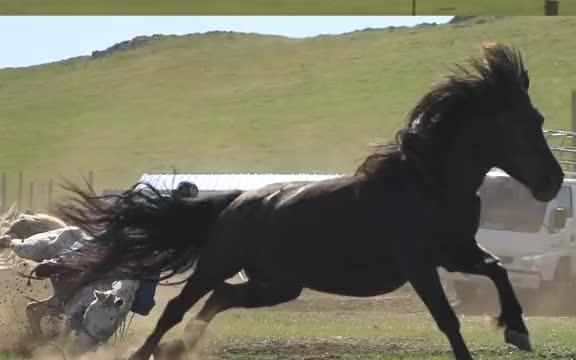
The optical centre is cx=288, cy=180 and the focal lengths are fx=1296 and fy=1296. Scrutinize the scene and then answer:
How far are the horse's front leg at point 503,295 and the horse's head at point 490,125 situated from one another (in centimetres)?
52

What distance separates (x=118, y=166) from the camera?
53.9 metres

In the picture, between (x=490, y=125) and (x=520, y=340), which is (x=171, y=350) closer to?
(x=520, y=340)

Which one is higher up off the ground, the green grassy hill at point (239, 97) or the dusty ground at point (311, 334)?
the dusty ground at point (311, 334)

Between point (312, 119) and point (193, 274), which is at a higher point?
point (193, 274)

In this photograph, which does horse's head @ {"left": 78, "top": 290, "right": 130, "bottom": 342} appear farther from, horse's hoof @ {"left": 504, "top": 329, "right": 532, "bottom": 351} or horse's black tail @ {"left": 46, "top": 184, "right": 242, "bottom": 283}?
horse's hoof @ {"left": 504, "top": 329, "right": 532, "bottom": 351}

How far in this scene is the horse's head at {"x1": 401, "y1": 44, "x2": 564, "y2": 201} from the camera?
26.9 feet

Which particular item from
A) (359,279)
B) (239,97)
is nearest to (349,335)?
(359,279)

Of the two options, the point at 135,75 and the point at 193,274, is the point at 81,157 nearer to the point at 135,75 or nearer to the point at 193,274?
the point at 135,75

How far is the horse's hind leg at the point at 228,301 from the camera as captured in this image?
361 inches

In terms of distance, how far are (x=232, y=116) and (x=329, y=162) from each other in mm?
11583

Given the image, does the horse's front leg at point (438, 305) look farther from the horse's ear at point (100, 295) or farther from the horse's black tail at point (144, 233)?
the horse's ear at point (100, 295)

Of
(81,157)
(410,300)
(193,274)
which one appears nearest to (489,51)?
(193,274)

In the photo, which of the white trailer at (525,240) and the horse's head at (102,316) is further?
the white trailer at (525,240)
